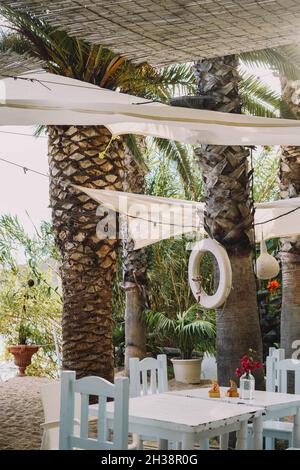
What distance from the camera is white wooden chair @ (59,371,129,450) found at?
314cm

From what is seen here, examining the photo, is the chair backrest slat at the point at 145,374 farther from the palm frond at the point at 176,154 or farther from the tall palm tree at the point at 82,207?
the palm frond at the point at 176,154

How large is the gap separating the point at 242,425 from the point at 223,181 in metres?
2.28

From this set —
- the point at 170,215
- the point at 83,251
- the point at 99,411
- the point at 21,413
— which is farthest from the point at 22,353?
the point at 99,411

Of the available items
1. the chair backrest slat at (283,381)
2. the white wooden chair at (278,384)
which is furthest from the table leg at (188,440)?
the chair backrest slat at (283,381)

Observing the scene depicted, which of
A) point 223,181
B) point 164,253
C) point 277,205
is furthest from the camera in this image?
point 164,253

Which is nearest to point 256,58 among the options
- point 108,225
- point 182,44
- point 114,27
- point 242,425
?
point 108,225

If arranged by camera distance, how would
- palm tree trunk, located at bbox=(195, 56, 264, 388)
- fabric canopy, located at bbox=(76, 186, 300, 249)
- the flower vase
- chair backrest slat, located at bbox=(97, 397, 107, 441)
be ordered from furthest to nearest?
fabric canopy, located at bbox=(76, 186, 300, 249) → palm tree trunk, located at bbox=(195, 56, 264, 388) → the flower vase → chair backrest slat, located at bbox=(97, 397, 107, 441)

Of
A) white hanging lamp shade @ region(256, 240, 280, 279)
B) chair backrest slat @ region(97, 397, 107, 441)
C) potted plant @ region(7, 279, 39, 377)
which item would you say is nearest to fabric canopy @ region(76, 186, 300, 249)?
white hanging lamp shade @ region(256, 240, 280, 279)

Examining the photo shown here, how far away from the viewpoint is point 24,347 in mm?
11398

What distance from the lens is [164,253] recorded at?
11242mm

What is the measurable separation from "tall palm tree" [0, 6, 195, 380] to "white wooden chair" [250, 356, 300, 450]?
1.93 m

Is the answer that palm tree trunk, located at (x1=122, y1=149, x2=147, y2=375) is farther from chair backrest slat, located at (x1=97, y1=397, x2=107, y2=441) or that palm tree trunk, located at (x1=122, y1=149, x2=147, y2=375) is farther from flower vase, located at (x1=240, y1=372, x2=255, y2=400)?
chair backrest slat, located at (x1=97, y1=397, x2=107, y2=441)

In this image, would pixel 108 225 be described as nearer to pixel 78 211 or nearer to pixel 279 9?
pixel 78 211
